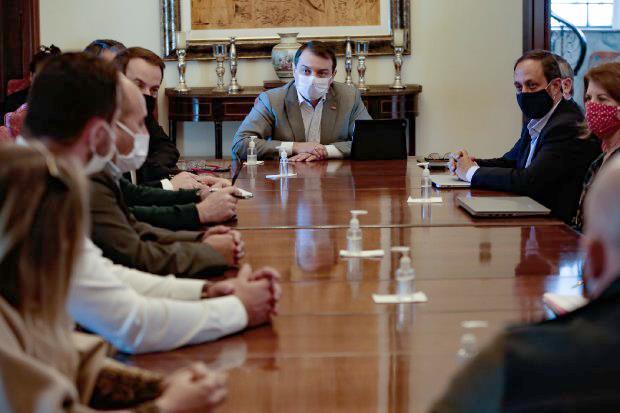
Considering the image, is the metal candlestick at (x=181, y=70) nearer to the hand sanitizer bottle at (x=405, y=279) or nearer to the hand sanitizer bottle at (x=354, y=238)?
the hand sanitizer bottle at (x=354, y=238)

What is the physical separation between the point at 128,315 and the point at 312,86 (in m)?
4.19

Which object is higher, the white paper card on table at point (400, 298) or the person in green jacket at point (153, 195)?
the person in green jacket at point (153, 195)

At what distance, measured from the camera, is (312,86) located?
597 centimetres

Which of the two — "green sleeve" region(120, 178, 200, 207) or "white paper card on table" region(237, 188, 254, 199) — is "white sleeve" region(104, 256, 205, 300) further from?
"white paper card on table" region(237, 188, 254, 199)

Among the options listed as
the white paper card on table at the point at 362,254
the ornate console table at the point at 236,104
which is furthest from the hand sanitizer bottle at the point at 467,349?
the ornate console table at the point at 236,104

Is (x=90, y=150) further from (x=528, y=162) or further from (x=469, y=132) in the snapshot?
(x=469, y=132)

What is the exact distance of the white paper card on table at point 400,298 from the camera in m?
2.28

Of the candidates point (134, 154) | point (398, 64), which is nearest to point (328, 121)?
point (398, 64)

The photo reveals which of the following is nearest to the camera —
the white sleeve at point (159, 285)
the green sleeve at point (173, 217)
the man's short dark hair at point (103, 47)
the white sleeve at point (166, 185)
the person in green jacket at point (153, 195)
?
the white sleeve at point (159, 285)

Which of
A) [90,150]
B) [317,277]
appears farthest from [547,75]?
[90,150]

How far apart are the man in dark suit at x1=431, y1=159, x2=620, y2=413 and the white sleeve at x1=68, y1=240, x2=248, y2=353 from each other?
85 cm

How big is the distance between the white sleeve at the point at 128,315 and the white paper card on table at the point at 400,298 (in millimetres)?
445

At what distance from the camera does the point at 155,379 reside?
66.9 inches

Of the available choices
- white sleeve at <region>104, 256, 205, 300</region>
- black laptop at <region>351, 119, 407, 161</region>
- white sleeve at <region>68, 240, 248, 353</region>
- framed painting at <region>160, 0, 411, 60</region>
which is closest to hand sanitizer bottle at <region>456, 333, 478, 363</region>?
white sleeve at <region>68, 240, 248, 353</region>
